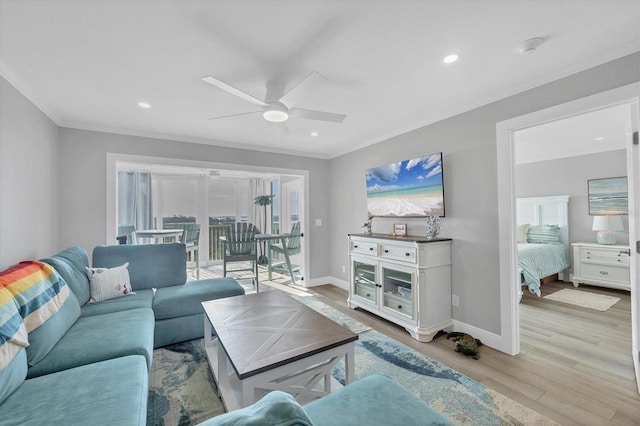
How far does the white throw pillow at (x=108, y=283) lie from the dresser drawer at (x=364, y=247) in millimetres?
2620

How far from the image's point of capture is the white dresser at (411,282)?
2727 mm

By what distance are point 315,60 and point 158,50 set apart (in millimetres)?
1079

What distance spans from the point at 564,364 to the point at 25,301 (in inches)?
153

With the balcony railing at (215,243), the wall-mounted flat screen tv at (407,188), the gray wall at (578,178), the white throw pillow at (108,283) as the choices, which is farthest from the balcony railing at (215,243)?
the gray wall at (578,178)

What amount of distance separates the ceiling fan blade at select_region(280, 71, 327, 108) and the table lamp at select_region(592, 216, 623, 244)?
5368 millimetres

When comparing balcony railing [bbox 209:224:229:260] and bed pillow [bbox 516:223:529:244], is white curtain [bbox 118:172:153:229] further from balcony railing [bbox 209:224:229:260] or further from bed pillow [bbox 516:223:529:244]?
bed pillow [bbox 516:223:529:244]

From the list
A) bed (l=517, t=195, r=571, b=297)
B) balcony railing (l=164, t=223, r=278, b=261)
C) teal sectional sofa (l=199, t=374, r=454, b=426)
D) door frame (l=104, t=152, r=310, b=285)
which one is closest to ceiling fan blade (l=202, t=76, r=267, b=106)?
teal sectional sofa (l=199, t=374, r=454, b=426)

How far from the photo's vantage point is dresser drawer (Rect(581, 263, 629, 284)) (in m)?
4.01

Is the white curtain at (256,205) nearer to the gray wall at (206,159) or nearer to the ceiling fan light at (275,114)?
the gray wall at (206,159)

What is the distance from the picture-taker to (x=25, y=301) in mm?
1500

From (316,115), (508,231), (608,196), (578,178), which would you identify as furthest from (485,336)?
(578,178)

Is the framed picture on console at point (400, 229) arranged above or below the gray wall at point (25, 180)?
below

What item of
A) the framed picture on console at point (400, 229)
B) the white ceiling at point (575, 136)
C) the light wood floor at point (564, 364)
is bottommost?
the light wood floor at point (564, 364)

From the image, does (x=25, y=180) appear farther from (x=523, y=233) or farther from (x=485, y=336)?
(x=523, y=233)
